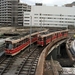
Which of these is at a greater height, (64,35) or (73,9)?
(73,9)

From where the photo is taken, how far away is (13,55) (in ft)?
96.2

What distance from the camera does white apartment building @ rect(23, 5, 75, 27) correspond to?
124 m

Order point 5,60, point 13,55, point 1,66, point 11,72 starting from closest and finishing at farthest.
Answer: point 11,72, point 1,66, point 5,60, point 13,55

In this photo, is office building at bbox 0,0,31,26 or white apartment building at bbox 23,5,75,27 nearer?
white apartment building at bbox 23,5,75,27

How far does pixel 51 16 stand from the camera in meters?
126

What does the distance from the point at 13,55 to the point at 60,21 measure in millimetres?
99199

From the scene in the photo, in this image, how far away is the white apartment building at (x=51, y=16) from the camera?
124 meters

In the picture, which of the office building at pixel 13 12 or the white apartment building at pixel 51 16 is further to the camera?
the office building at pixel 13 12

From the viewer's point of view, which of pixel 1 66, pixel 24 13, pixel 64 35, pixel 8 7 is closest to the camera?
pixel 1 66

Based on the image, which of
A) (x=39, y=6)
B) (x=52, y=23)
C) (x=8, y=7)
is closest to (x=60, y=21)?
(x=52, y=23)

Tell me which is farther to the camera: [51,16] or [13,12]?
[13,12]

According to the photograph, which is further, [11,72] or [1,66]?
[1,66]

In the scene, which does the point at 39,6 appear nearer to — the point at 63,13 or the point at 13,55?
the point at 63,13

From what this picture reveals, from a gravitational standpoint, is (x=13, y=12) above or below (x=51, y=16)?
above
